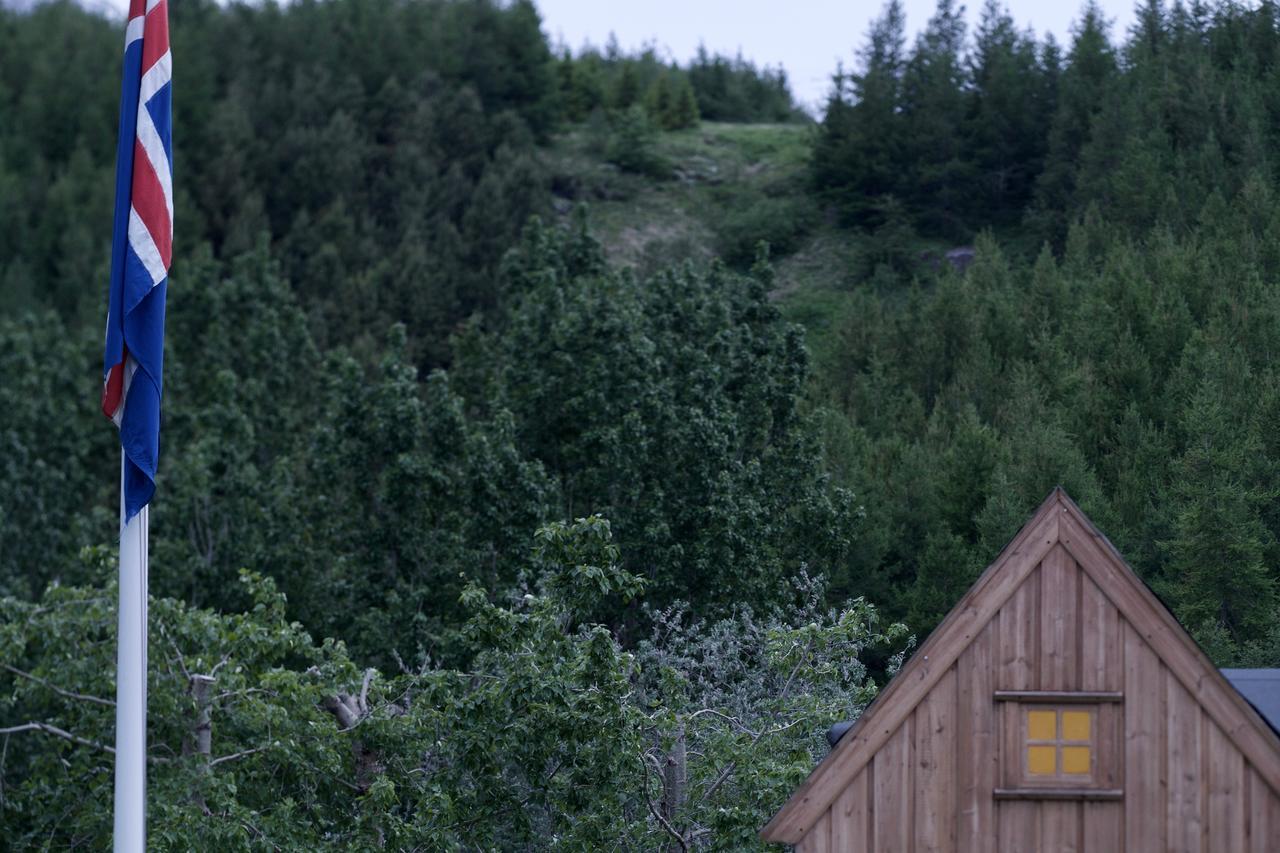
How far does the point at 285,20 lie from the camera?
89.4 meters

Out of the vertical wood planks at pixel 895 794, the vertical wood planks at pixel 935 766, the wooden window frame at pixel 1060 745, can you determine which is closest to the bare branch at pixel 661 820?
the vertical wood planks at pixel 895 794

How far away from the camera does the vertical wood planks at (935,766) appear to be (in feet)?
34.3

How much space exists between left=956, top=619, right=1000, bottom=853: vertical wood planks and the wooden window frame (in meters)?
0.07

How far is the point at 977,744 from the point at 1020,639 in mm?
723

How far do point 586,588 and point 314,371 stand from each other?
26779 mm

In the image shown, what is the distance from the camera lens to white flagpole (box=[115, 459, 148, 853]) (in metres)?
9.42

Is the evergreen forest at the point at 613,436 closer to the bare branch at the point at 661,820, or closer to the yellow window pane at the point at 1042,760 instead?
the bare branch at the point at 661,820

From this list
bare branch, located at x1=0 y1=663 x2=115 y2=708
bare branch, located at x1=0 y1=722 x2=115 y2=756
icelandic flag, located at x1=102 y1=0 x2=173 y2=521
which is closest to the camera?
icelandic flag, located at x1=102 y1=0 x2=173 y2=521

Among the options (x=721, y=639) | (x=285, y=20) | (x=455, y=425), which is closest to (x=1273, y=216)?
(x=455, y=425)

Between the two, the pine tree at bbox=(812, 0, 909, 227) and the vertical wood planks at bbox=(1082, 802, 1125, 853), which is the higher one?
the pine tree at bbox=(812, 0, 909, 227)

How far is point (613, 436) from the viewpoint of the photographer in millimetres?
23062

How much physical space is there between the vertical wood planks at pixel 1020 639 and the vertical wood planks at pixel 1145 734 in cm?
57

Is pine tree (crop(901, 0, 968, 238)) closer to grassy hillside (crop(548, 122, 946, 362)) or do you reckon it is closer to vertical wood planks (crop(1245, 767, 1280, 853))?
grassy hillside (crop(548, 122, 946, 362))

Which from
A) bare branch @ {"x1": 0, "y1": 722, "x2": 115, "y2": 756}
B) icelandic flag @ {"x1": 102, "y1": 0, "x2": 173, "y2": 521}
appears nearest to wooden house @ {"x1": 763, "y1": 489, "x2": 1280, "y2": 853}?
icelandic flag @ {"x1": 102, "y1": 0, "x2": 173, "y2": 521}
